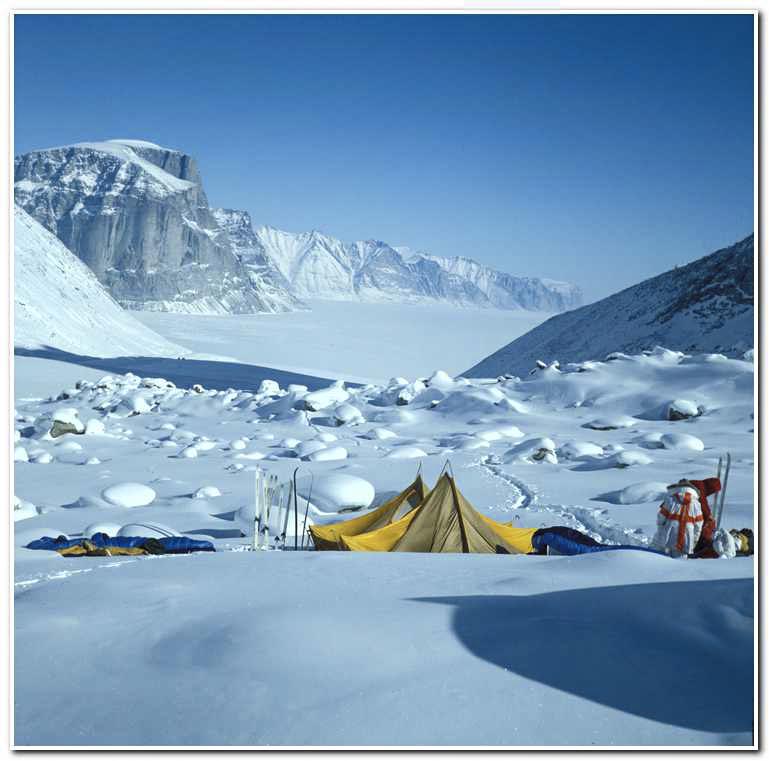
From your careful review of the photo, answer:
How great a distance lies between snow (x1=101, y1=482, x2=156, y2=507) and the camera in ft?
38.5

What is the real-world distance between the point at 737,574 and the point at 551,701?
1.66 meters

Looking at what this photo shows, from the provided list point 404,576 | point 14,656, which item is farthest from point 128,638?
point 404,576

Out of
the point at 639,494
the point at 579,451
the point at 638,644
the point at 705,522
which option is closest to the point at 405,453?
the point at 579,451

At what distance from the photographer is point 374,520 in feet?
31.7

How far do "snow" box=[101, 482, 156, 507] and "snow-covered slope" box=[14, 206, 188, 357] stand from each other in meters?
32.7

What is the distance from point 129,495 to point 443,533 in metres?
6.08

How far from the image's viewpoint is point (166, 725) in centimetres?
296

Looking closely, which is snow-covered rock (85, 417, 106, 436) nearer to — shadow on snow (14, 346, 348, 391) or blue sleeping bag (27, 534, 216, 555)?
blue sleeping bag (27, 534, 216, 555)

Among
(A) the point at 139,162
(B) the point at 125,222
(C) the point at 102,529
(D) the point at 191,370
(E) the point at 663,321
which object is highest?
(A) the point at 139,162

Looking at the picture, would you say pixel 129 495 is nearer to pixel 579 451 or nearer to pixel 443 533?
pixel 443 533

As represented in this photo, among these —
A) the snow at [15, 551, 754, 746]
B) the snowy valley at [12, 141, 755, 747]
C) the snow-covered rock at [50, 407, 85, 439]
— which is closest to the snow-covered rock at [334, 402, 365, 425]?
the snowy valley at [12, 141, 755, 747]

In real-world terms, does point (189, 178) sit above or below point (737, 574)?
above

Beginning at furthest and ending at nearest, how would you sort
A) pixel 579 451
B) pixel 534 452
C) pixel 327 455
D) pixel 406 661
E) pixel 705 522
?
pixel 327 455, pixel 534 452, pixel 579 451, pixel 705 522, pixel 406 661
